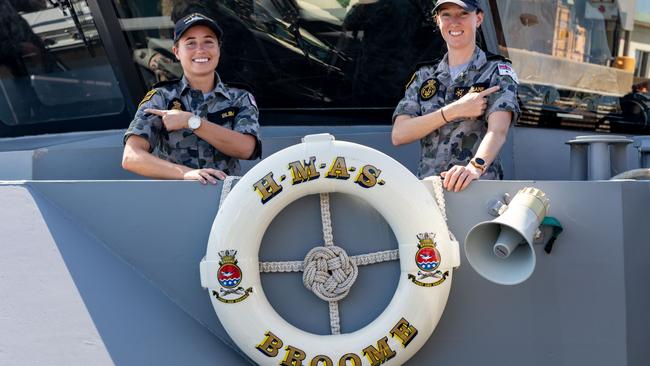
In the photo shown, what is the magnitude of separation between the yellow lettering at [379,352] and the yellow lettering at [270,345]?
0.85ft

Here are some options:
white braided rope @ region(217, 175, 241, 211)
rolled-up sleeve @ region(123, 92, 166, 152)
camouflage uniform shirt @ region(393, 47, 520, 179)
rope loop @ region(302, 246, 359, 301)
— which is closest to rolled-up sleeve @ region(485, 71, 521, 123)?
camouflage uniform shirt @ region(393, 47, 520, 179)

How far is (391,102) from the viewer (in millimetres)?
4684

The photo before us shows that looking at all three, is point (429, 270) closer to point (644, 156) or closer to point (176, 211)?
point (176, 211)

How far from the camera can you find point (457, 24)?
3.46m

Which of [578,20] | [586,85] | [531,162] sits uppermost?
[578,20]

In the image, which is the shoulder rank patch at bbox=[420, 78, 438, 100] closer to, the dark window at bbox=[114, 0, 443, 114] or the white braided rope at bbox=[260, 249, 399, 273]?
the white braided rope at bbox=[260, 249, 399, 273]

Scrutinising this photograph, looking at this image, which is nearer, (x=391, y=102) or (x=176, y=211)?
(x=176, y=211)

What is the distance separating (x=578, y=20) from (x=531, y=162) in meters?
0.67

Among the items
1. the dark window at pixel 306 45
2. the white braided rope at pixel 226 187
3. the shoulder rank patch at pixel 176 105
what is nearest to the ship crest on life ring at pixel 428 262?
the white braided rope at pixel 226 187

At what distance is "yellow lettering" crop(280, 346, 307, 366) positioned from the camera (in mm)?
2887

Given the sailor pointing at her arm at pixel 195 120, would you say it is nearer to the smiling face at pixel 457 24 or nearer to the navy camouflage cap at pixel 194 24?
the navy camouflage cap at pixel 194 24

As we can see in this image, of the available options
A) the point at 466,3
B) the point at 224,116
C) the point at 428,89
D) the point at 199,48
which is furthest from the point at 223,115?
the point at 466,3

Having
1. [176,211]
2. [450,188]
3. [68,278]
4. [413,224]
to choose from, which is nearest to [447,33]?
[450,188]

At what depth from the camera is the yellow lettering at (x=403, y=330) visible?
9.46ft
